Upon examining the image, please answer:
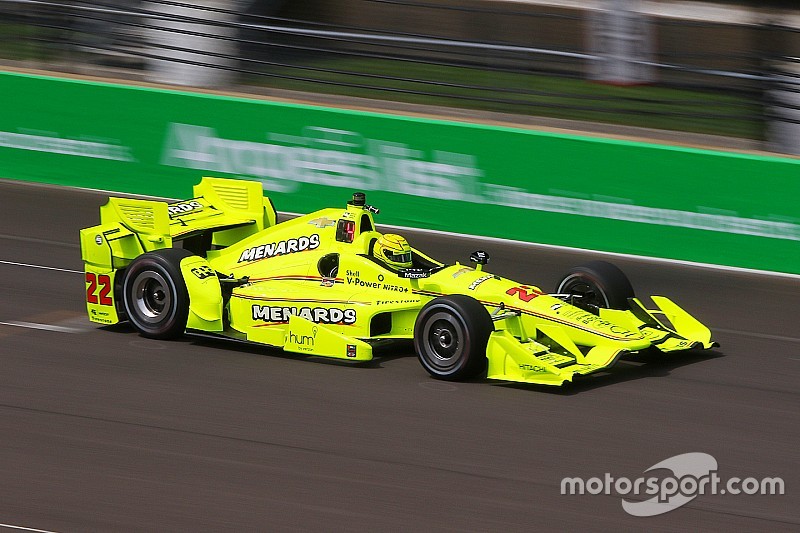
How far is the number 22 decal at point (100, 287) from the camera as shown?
34.7ft

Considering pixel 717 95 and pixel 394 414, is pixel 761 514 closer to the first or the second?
pixel 394 414

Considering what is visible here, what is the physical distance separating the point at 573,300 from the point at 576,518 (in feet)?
11.3

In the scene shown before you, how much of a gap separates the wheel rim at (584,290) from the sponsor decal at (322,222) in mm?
2008

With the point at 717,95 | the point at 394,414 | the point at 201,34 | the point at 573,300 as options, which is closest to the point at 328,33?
the point at 201,34

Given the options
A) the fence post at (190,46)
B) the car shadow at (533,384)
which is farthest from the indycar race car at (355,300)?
the fence post at (190,46)

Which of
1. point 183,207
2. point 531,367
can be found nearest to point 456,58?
point 183,207

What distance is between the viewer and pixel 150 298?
10.4m

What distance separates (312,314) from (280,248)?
817 mm

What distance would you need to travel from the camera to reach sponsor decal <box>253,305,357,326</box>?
→ 978cm

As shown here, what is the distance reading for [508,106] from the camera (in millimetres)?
15758

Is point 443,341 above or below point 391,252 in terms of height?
below

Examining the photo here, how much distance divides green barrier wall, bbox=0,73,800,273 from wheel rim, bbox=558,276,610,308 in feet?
13.8

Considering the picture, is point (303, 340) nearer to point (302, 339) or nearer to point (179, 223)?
point (302, 339)

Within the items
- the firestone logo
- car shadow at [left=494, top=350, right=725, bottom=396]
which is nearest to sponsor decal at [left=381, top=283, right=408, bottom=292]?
car shadow at [left=494, top=350, right=725, bottom=396]
